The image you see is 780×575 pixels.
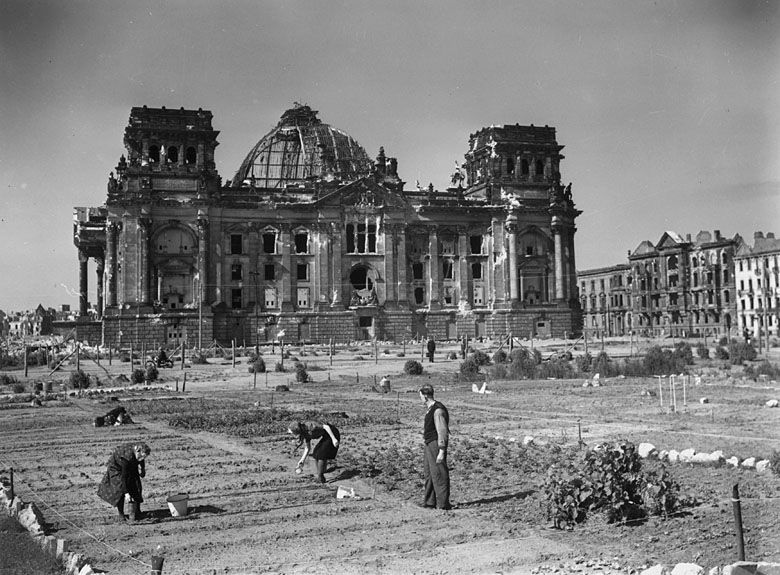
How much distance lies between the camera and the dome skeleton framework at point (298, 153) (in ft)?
290

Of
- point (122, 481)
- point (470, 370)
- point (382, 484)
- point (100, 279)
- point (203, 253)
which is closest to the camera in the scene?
point (122, 481)

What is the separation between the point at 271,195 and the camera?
255 feet

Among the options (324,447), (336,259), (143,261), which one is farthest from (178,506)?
(336,259)

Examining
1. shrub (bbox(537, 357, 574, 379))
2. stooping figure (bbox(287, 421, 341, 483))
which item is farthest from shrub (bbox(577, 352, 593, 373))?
stooping figure (bbox(287, 421, 341, 483))

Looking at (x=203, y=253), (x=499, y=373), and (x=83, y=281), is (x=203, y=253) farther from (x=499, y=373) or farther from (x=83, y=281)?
(x=499, y=373)

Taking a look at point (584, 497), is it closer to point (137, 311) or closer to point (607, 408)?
point (607, 408)

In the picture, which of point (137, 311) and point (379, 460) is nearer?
point (379, 460)

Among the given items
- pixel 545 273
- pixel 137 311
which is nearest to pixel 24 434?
pixel 137 311

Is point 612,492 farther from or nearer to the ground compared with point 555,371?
nearer to the ground

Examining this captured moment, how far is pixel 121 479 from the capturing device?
12.1 m

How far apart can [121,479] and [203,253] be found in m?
63.4

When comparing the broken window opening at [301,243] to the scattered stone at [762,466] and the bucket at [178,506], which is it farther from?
the scattered stone at [762,466]

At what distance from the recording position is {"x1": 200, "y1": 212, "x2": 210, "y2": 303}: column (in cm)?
7362

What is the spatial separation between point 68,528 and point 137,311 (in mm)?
61767
